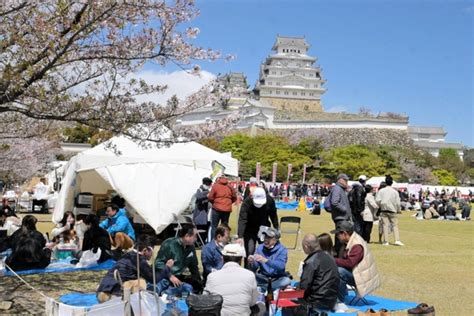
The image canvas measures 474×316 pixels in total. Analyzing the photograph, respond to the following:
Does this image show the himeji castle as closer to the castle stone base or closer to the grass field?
the castle stone base

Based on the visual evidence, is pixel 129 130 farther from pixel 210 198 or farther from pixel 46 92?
pixel 210 198

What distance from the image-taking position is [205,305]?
13.8 feet

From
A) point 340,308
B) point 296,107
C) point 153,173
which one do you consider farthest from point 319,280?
point 296,107

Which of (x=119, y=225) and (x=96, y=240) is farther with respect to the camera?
(x=119, y=225)

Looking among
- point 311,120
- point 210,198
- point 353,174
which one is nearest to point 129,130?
point 210,198

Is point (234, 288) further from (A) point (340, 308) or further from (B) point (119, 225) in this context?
(B) point (119, 225)

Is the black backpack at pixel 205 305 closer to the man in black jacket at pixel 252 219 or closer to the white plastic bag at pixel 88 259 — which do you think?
the man in black jacket at pixel 252 219

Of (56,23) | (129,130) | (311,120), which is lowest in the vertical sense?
(129,130)

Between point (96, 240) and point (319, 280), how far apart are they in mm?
5011

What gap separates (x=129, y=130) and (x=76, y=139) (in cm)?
5776

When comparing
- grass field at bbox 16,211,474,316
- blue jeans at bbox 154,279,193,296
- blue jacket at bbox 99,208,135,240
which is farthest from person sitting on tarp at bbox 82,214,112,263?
blue jeans at bbox 154,279,193,296

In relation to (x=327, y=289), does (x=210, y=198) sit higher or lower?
higher

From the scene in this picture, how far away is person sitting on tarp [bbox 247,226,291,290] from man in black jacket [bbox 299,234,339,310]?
1.09 m

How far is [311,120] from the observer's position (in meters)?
85.2
